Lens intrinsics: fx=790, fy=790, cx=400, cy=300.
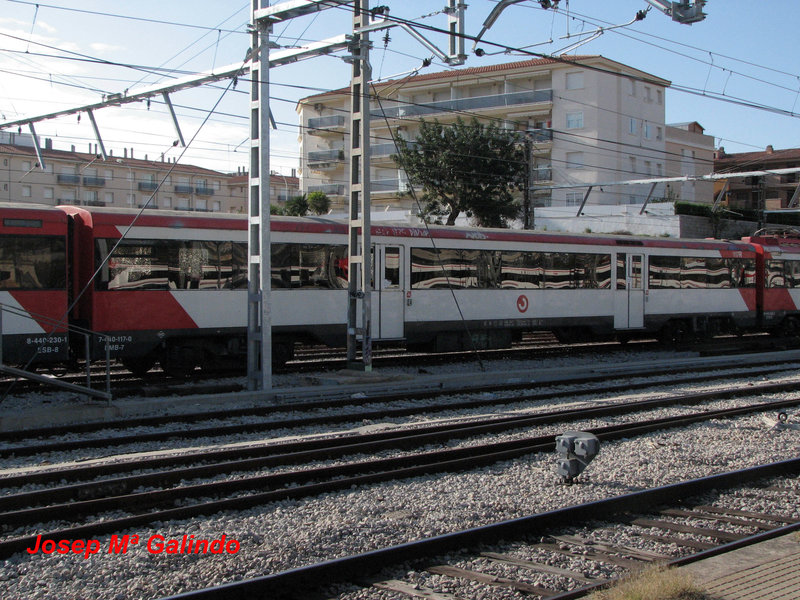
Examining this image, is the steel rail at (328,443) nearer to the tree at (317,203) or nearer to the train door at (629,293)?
the train door at (629,293)

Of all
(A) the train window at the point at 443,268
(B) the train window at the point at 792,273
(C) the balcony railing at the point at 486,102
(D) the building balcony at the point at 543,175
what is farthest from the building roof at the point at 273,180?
(A) the train window at the point at 443,268

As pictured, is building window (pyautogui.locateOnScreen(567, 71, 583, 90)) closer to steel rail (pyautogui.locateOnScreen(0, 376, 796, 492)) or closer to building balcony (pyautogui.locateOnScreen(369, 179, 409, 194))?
building balcony (pyautogui.locateOnScreen(369, 179, 409, 194))

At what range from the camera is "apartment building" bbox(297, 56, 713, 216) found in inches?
1991

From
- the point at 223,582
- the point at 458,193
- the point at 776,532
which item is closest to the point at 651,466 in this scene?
the point at 776,532

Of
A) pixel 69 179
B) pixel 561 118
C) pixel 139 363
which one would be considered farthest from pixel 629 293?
pixel 69 179

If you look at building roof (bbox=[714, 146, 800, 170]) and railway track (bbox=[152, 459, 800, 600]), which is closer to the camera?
railway track (bbox=[152, 459, 800, 600])

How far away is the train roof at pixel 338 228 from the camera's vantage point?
45.2 feet

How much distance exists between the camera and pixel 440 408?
1203cm

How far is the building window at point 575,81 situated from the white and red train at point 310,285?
30.4 metres

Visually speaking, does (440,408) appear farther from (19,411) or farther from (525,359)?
(525,359)

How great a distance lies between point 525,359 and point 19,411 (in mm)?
11735

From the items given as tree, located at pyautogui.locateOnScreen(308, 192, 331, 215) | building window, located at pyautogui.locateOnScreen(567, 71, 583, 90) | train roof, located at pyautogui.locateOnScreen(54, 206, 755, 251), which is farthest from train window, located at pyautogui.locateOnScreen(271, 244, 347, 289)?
building window, located at pyautogui.locateOnScreen(567, 71, 583, 90)

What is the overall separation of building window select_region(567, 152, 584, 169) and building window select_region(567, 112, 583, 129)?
1.74 m

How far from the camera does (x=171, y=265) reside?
14.1 meters
